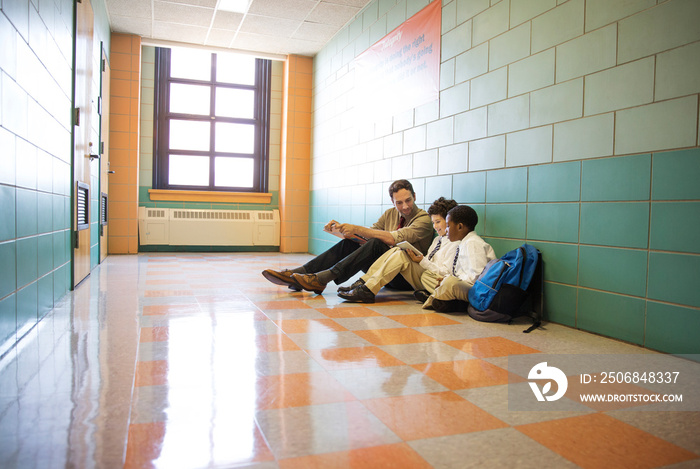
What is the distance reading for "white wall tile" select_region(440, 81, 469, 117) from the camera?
361cm

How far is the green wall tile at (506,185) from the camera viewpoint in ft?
9.97

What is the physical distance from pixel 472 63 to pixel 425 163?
0.92 meters

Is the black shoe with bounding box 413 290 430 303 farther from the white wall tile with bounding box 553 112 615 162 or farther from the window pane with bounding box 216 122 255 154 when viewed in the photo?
the window pane with bounding box 216 122 255 154

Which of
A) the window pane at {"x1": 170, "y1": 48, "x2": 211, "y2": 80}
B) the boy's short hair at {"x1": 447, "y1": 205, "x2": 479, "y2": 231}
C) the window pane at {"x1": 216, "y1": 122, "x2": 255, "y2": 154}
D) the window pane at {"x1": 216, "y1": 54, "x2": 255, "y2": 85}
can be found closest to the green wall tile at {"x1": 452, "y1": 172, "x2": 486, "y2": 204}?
the boy's short hair at {"x1": 447, "y1": 205, "x2": 479, "y2": 231}

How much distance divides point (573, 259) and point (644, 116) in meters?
0.82

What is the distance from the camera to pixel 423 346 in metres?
2.21

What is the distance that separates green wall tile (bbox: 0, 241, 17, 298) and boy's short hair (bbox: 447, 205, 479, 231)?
2415 millimetres

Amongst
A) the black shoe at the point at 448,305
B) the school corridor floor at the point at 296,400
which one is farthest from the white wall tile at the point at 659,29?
the black shoe at the point at 448,305

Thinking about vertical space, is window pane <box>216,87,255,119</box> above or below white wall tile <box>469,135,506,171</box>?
above

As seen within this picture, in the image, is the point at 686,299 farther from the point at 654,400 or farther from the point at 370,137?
the point at 370,137

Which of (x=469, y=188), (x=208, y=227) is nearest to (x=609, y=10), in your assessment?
(x=469, y=188)

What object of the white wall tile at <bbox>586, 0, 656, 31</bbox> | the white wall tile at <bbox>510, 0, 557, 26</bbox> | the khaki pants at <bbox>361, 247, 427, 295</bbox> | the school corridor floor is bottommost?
the school corridor floor

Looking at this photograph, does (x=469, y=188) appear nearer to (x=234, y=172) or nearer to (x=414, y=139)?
(x=414, y=139)

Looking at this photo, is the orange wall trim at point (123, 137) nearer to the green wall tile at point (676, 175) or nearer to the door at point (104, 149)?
the door at point (104, 149)
